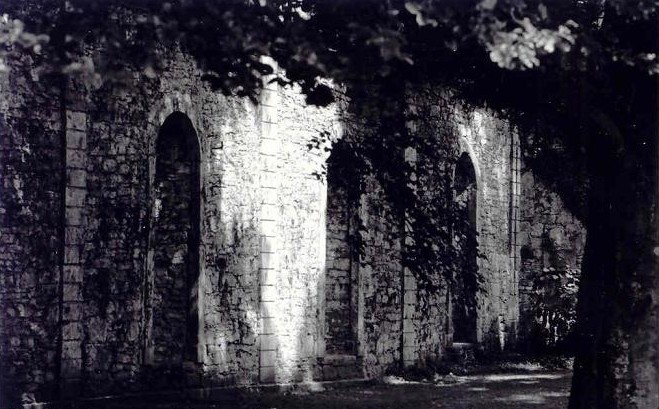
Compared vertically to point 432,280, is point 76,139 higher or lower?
higher

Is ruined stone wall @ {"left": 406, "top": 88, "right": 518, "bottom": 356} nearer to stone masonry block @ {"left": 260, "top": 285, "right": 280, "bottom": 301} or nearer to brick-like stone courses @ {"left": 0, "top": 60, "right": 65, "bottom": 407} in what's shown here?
stone masonry block @ {"left": 260, "top": 285, "right": 280, "bottom": 301}

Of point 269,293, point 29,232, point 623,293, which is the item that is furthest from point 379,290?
point 623,293

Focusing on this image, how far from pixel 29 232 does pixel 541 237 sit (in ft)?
41.5

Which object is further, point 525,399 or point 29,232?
point 525,399

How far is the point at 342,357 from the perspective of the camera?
591 inches

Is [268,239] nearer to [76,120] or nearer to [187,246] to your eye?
[187,246]

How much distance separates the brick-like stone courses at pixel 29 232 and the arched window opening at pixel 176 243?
184 centimetres

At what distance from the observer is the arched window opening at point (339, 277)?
15.1 m

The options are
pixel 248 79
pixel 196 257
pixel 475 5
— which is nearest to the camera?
pixel 475 5

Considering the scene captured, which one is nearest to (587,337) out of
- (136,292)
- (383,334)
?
(136,292)

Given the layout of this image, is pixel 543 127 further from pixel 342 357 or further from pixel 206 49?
pixel 342 357

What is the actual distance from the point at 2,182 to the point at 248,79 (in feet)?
13.8

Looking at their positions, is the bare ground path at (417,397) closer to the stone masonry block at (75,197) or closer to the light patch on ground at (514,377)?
the light patch on ground at (514,377)

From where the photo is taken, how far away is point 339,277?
1523 cm
